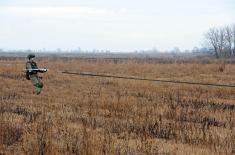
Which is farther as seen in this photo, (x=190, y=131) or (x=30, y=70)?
(x=30, y=70)

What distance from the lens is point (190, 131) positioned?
Answer: 30.5 ft

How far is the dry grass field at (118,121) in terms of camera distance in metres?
7.70

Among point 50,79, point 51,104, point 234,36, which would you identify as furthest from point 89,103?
point 234,36

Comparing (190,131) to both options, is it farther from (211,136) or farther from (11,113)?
(11,113)

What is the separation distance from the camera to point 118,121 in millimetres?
10617

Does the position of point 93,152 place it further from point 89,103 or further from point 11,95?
point 11,95

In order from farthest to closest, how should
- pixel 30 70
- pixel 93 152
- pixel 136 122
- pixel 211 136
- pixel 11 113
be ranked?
pixel 30 70 → pixel 11 113 → pixel 136 122 → pixel 211 136 → pixel 93 152

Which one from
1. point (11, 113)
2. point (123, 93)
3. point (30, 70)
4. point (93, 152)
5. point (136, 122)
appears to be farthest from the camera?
point (123, 93)

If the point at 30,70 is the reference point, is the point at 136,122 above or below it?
below

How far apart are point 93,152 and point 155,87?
1194 centimetres

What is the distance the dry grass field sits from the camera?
7.70 m

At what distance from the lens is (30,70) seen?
12.6 m

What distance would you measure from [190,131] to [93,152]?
2.88 metres

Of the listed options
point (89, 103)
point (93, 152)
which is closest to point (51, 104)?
point (89, 103)
